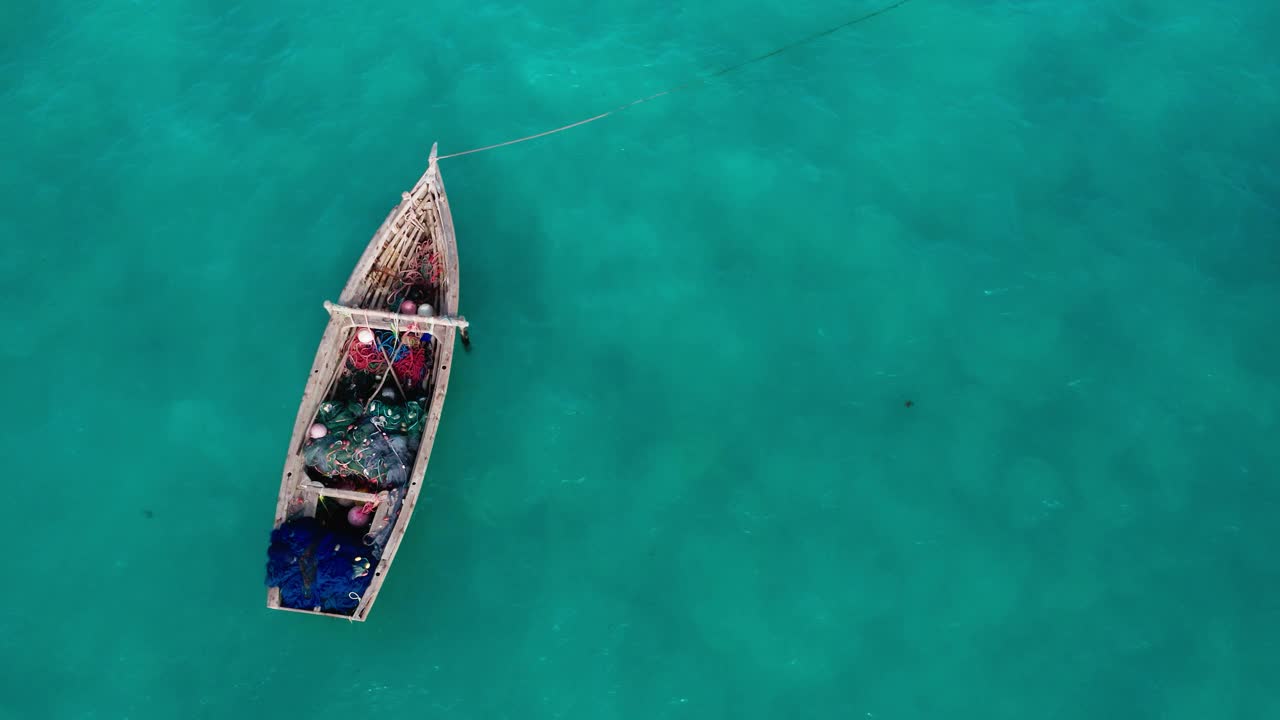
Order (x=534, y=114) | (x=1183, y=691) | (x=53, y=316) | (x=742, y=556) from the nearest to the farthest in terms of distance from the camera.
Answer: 1. (x=1183, y=691)
2. (x=742, y=556)
3. (x=53, y=316)
4. (x=534, y=114)

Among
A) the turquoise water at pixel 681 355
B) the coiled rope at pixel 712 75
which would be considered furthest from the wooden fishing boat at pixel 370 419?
the coiled rope at pixel 712 75

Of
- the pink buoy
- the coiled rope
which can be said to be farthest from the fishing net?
the coiled rope

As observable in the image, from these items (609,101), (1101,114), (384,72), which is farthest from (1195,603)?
(384,72)

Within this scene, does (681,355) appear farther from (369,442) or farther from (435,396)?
(369,442)

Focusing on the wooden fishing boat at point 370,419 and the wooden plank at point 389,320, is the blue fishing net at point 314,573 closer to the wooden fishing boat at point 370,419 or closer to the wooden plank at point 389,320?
the wooden fishing boat at point 370,419

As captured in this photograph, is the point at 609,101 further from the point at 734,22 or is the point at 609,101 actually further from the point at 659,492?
the point at 659,492
